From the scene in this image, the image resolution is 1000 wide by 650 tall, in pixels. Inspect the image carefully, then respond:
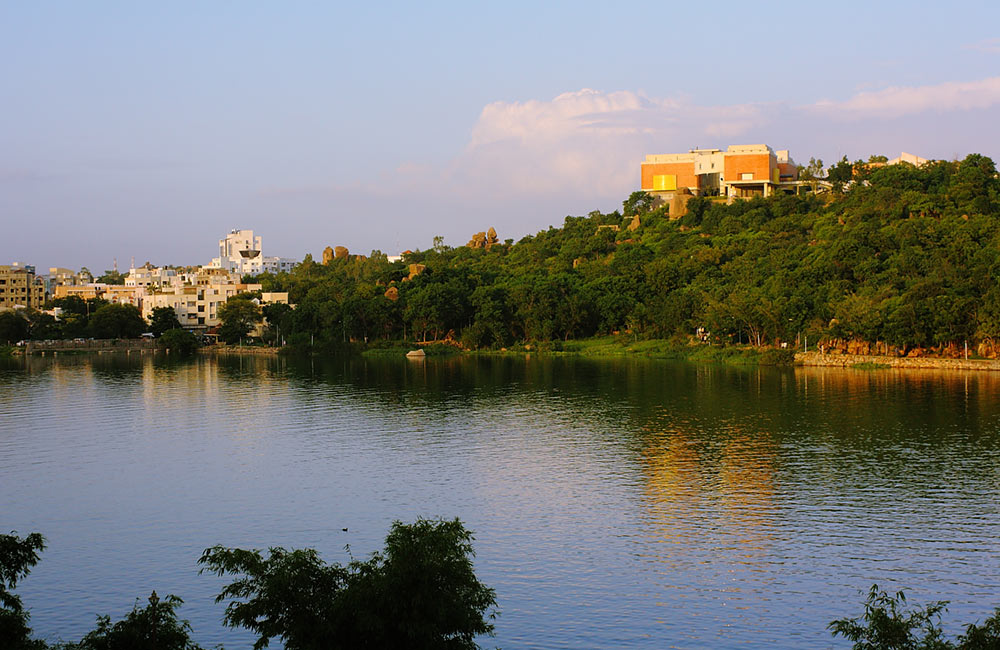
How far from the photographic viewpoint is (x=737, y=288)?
59188 millimetres

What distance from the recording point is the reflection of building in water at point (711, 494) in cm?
1812

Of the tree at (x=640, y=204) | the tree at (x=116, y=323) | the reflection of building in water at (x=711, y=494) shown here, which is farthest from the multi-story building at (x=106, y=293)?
the reflection of building in water at (x=711, y=494)

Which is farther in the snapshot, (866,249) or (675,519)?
(866,249)

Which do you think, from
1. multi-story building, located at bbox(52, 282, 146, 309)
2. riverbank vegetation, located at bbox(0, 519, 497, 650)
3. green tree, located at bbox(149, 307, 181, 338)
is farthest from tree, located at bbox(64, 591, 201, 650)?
multi-story building, located at bbox(52, 282, 146, 309)

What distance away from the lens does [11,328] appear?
78.8 metres

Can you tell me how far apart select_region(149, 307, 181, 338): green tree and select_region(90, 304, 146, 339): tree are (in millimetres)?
1388

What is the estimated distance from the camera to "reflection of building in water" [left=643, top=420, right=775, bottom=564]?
18125 mm

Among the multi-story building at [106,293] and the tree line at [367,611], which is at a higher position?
the multi-story building at [106,293]

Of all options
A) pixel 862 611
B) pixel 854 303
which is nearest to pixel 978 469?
pixel 862 611

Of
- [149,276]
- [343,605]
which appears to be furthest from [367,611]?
[149,276]

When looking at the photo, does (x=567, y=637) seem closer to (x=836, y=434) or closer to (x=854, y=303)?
(x=836, y=434)

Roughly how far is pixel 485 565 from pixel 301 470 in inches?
390

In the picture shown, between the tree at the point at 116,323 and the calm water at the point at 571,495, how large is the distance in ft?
129

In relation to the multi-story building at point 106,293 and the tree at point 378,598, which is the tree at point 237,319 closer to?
the multi-story building at point 106,293
